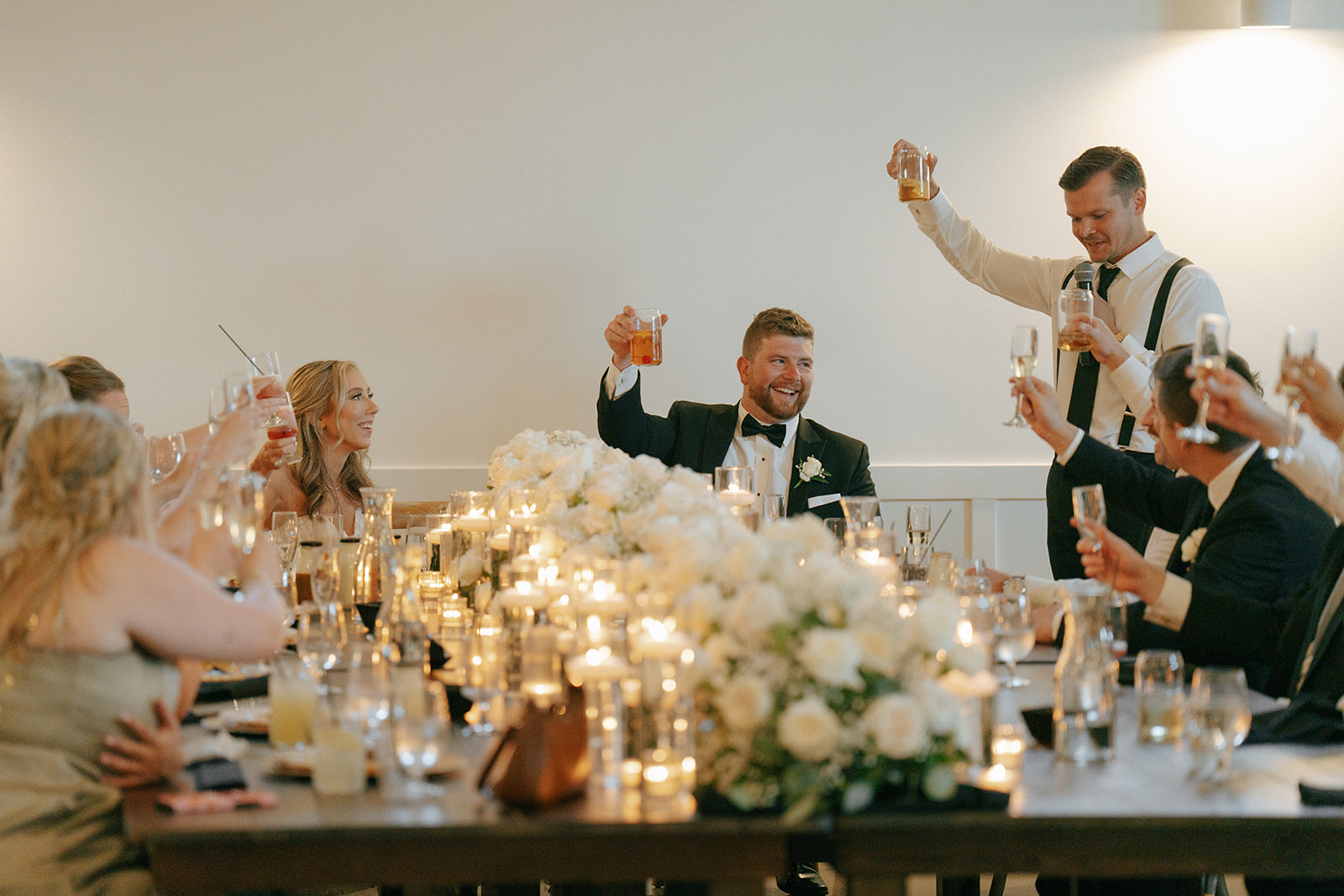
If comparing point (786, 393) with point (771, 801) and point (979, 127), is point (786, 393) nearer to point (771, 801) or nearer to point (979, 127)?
point (979, 127)

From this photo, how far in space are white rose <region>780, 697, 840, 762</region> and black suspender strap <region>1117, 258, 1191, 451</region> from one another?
266 centimetres

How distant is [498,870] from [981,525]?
137 inches

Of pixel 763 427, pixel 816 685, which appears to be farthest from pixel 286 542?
pixel 816 685

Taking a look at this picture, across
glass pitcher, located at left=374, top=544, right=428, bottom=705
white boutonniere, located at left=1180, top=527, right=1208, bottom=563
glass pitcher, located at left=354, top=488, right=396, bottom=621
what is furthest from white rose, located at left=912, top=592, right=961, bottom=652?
glass pitcher, located at left=354, top=488, right=396, bottom=621

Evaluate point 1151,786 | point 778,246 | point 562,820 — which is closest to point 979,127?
point 778,246

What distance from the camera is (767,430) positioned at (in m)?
4.26

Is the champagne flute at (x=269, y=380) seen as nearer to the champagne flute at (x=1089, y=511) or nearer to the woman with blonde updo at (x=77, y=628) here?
the woman with blonde updo at (x=77, y=628)

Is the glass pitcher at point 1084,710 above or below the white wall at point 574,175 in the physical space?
below

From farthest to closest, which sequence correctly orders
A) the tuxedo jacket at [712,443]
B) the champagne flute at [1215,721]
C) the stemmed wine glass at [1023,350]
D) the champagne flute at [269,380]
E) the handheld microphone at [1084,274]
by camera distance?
the tuxedo jacket at [712,443]
the handheld microphone at [1084,274]
the champagne flute at [269,380]
the stemmed wine glass at [1023,350]
the champagne flute at [1215,721]

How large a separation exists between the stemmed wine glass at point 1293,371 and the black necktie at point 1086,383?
5.97ft

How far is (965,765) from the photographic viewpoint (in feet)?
5.07

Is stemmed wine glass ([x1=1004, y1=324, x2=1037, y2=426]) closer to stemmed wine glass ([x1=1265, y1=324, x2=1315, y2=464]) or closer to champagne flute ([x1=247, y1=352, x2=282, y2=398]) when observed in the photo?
stemmed wine glass ([x1=1265, y1=324, x2=1315, y2=464])

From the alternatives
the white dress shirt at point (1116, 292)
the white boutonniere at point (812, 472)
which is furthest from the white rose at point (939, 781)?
the white boutonniere at point (812, 472)

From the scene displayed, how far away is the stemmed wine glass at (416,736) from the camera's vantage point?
1.64 meters
